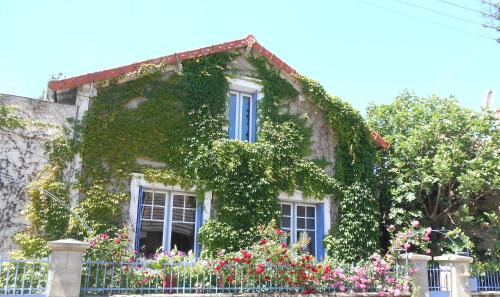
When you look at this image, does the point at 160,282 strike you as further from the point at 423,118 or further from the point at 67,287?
the point at 423,118

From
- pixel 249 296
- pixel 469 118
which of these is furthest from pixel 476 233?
pixel 249 296

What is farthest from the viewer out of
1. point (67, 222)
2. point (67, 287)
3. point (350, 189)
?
point (350, 189)

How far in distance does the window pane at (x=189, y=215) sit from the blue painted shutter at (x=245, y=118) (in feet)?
7.89

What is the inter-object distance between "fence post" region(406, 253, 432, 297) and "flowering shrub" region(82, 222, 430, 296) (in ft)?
0.73

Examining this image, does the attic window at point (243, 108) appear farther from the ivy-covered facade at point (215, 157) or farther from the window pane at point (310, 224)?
the window pane at point (310, 224)

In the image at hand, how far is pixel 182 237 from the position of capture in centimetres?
1030

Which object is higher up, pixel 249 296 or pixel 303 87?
pixel 303 87

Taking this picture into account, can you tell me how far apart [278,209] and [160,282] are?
402 cm

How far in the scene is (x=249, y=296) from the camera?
8.41 metres

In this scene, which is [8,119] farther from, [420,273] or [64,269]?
[420,273]

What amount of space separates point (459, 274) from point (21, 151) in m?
10.4

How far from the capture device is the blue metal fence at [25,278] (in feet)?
22.7

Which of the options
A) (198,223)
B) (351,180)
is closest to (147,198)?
(198,223)

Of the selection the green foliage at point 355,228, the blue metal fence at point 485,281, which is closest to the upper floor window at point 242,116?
the green foliage at point 355,228
